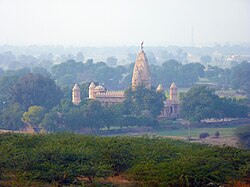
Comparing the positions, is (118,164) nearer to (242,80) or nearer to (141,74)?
(141,74)

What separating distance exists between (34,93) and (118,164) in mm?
32007

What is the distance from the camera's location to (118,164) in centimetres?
2503

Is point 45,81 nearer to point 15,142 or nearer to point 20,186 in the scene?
point 15,142

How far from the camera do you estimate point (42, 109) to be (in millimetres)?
51000

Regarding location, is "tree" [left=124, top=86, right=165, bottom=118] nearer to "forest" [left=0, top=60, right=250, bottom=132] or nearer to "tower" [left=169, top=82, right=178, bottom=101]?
"forest" [left=0, top=60, right=250, bottom=132]

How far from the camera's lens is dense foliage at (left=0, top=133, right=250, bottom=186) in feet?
71.0

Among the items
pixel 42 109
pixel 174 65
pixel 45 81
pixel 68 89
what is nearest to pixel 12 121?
pixel 42 109

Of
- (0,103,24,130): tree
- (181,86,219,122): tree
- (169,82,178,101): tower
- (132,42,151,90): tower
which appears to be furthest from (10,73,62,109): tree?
(181,86,219,122): tree

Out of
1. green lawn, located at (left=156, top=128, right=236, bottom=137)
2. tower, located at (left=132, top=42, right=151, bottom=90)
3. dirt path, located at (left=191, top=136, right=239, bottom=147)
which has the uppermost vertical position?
tower, located at (left=132, top=42, right=151, bottom=90)

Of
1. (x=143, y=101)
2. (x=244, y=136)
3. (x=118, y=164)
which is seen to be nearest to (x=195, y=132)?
(x=244, y=136)

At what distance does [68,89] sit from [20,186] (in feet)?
143

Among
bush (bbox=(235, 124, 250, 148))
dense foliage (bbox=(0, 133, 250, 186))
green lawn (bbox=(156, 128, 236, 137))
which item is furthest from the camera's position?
green lawn (bbox=(156, 128, 236, 137))

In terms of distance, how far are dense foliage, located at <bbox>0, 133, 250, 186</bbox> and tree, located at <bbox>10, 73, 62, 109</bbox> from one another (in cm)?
2944

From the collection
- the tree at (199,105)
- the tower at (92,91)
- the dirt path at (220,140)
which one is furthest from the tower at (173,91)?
the dirt path at (220,140)
